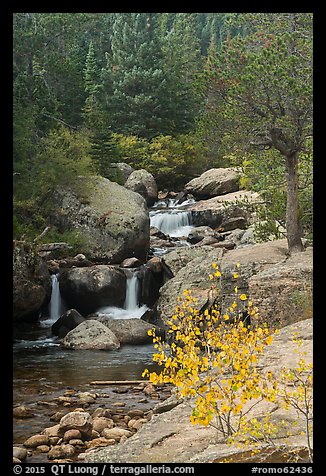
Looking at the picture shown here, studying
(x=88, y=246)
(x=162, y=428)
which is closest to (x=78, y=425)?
(x=162, y=428)

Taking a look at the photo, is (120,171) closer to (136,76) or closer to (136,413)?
(136,76)

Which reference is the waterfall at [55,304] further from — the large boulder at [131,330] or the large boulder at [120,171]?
the large boulder at [120,171]

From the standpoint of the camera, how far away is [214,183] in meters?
11.7

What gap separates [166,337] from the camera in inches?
320

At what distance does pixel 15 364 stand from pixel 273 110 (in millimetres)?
4423

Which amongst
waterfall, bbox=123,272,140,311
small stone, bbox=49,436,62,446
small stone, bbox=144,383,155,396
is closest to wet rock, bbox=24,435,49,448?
small stone, bbox=49,436,62,446

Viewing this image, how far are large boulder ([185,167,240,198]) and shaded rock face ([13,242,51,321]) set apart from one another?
143 inches

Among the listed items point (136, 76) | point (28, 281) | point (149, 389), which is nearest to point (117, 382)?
point (149, 389)

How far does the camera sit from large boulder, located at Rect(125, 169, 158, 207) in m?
11.8

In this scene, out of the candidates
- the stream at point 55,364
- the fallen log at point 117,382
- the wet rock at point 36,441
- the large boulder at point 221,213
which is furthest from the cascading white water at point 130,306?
the wet rock at point 36,441

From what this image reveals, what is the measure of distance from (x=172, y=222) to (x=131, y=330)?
5.08m

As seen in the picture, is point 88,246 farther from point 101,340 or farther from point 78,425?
point 78,425

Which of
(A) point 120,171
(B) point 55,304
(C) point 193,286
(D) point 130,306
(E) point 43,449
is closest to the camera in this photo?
(E) point 43,449

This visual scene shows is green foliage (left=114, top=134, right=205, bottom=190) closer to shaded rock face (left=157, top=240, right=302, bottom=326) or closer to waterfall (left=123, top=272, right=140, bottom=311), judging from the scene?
waterfall (left=123, top=272, right=140, bottom=311)
